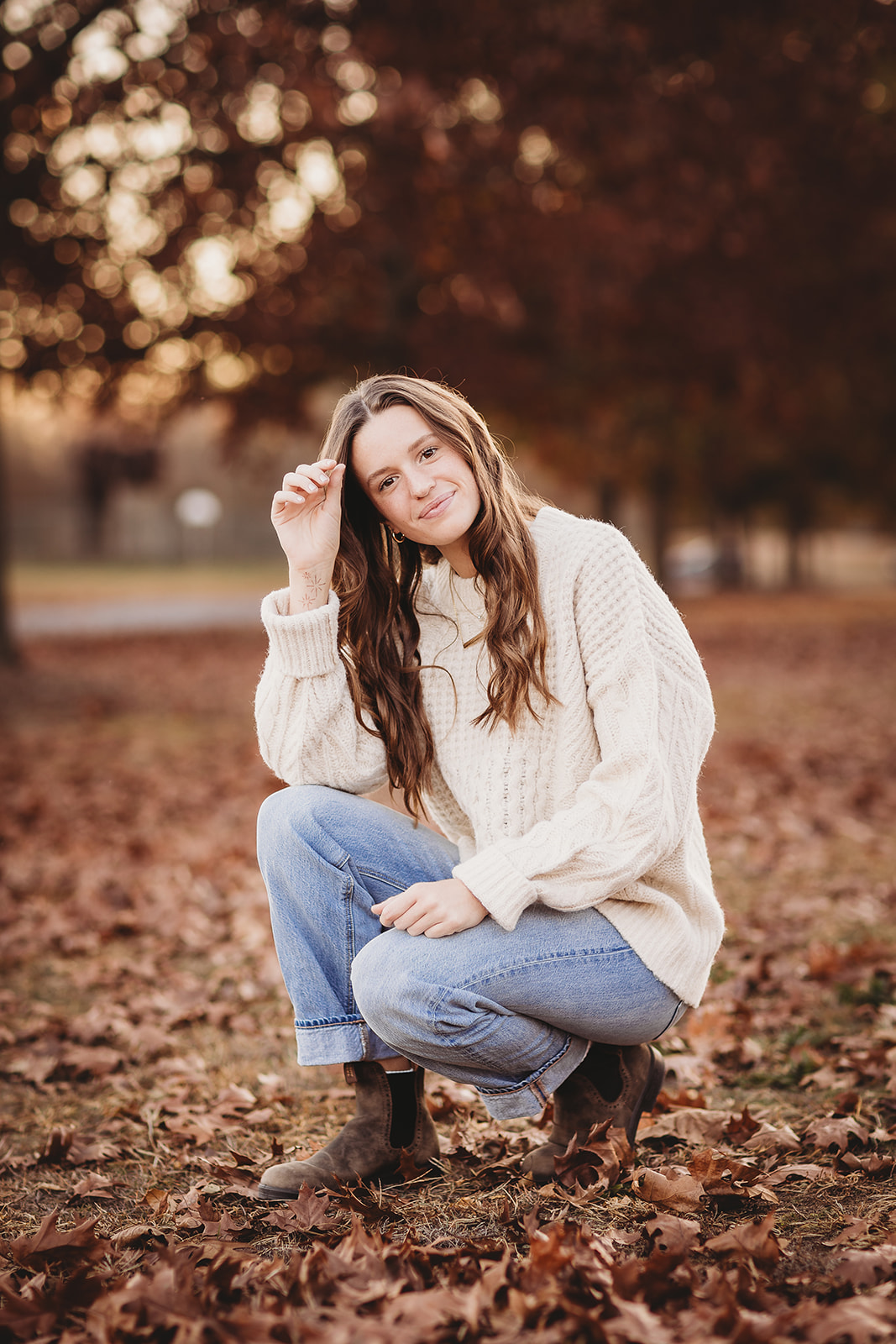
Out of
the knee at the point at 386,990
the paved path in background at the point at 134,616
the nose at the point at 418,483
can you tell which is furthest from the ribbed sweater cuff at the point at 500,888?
the paved path in background at the point at 134,616

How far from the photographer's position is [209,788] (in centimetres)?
734

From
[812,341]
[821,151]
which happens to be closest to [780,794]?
[821,151]

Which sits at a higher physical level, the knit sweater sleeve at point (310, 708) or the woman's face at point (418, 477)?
the woman's face at point (418, 477)

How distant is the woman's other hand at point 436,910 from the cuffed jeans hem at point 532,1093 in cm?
39

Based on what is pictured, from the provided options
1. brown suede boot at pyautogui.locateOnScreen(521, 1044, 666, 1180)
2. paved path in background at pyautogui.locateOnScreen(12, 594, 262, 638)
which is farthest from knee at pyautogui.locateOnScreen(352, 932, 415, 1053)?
paved path in background at pyautogui.locateOnScreen(12, 594, 262, 638)

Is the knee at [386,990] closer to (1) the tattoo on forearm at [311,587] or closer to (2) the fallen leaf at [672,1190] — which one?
(2) the fallen leaf at [672,1190]

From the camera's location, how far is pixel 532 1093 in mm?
2500

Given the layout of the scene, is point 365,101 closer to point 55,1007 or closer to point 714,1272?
point 55,1007

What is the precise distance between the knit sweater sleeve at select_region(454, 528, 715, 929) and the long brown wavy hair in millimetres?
135

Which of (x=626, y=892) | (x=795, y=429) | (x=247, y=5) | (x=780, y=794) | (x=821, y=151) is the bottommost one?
(x=780, y=794)

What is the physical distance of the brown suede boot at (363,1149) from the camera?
101 inches

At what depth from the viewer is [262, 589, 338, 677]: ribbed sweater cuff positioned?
8.92 feet

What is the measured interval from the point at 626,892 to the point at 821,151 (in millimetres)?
9264

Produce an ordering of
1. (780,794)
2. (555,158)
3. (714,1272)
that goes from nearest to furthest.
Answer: (714,1272) < (780,794) < (555,158)
